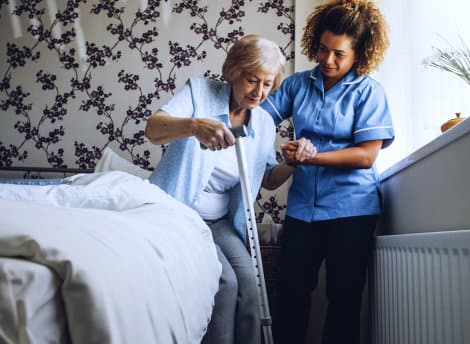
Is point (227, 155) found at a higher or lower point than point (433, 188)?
higher

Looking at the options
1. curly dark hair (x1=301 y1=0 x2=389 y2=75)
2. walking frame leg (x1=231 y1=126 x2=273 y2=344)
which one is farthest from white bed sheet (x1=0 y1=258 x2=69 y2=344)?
curly dark hair (x1=301 y1=0 x2=389 y2=75)

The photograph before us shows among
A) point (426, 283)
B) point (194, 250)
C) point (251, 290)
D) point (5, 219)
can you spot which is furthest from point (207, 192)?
point (5, 219)

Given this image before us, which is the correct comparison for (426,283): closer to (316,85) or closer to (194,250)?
(194,250)

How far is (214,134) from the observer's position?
135cm

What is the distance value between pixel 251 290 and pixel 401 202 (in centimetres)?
62

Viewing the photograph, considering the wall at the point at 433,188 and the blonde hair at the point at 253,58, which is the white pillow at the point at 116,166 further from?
the wall at the point at 433,188

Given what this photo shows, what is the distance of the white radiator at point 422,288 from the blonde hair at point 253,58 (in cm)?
72

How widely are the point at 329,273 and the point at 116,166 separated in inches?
50.5

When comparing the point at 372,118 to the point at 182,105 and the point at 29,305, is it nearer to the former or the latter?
the point at 182,105

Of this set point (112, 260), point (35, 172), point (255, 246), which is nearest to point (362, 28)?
point (255, 246)

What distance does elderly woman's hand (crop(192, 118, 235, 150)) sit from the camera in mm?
1345

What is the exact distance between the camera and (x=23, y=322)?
1.44 feet

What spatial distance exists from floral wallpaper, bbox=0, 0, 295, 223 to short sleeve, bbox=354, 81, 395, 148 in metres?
0.95

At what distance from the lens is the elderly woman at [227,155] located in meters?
1.39
